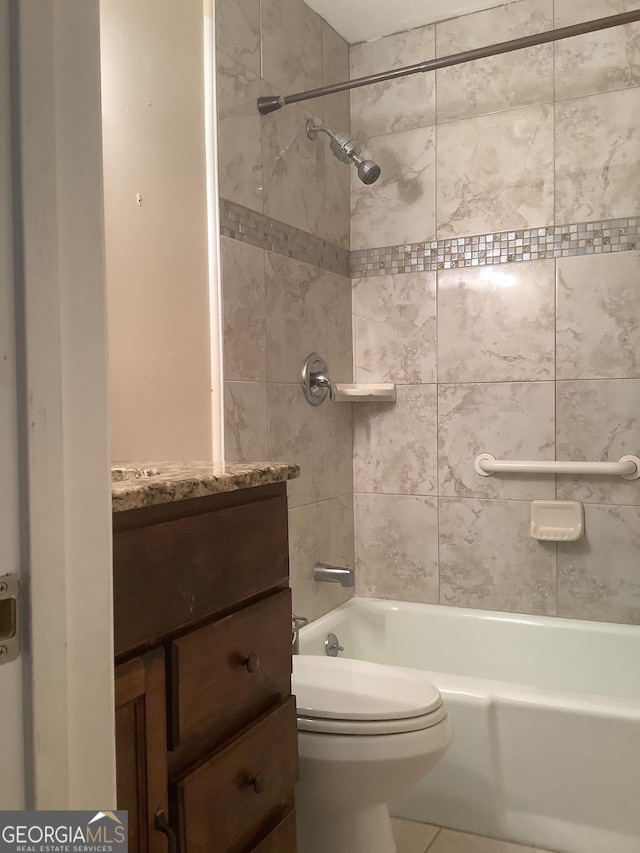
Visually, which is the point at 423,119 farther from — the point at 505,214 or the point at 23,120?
the point at 23,120

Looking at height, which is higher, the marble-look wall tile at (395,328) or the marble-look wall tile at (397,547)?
the marble-look wall tile at (395,328)

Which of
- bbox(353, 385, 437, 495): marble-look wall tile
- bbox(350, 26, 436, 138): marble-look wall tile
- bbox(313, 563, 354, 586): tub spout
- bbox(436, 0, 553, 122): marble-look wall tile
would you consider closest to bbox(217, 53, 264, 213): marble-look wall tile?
bbox(350, 26, 436, 138): marble-look wall tile

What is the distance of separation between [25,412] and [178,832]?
645 millimetres

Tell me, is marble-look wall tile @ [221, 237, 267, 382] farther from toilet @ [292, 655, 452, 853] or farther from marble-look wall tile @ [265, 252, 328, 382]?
toilet @ [292, 655, 452, 853]

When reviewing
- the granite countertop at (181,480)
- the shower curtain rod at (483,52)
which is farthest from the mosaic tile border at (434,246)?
the granite countertop at (181,480)

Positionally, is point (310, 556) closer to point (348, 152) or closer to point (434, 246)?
point (434, 246)

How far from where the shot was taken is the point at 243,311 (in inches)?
78.0

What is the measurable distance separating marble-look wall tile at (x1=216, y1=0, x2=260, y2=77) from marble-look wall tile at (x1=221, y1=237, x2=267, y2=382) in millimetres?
516

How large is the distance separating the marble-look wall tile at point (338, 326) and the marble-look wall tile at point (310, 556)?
1.56 feet

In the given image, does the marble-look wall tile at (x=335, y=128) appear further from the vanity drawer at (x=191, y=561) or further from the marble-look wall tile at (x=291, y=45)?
the vanity drawer at (x=191, y=561)

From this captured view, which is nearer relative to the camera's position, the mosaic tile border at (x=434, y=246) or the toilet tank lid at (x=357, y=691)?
the toilet tank lid at (x=357, y=691)

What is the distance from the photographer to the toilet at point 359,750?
4.54 ft

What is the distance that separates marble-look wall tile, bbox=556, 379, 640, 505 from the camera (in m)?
2.21

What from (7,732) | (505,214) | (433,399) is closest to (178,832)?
(7,732)
